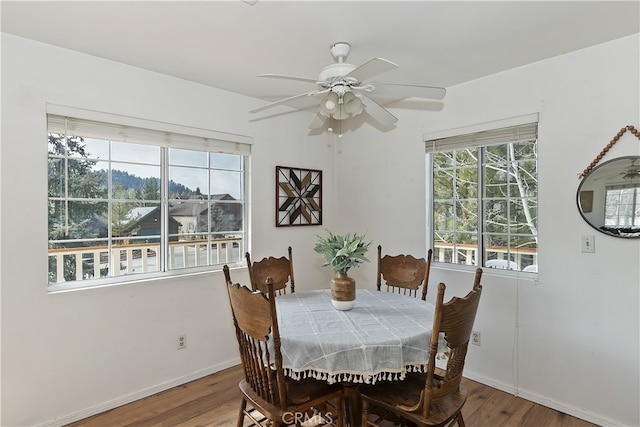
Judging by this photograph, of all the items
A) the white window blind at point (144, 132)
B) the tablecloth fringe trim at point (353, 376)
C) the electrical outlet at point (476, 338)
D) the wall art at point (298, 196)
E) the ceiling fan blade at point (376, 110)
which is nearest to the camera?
the tablecloth fringe trim at point (353, 376)

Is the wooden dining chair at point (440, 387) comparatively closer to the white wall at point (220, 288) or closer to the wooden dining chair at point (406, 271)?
the wooden dining chair at point (406, 271)

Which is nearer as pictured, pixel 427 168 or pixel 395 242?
pixel 427 168

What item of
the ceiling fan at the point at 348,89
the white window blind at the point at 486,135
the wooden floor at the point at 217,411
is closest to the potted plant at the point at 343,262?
the ceiling fan at the point at 348,89

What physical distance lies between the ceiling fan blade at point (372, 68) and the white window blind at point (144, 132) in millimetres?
1598

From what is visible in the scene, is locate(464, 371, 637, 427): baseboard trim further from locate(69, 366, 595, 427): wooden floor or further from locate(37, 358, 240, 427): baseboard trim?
locate(37, 358, 240, 427): baseboard trim

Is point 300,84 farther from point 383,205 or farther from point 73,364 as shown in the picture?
point 73,364

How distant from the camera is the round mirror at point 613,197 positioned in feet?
7.00

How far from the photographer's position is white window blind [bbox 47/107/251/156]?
2.31m

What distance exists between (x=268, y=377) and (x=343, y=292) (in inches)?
26.5

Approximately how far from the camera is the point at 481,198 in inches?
115

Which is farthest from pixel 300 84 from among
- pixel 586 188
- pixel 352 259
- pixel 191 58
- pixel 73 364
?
pixel 73 364

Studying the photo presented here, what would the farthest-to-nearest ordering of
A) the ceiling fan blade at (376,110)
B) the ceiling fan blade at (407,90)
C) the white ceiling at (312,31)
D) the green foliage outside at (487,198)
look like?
the green foliage outside at (487,198), the ceiling fan blade at (376,110), the ceiling fan blade at (407,90), the white ceiling at (312,31)

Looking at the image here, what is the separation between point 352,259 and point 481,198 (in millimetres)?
1458

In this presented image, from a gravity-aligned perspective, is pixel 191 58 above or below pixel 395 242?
above
